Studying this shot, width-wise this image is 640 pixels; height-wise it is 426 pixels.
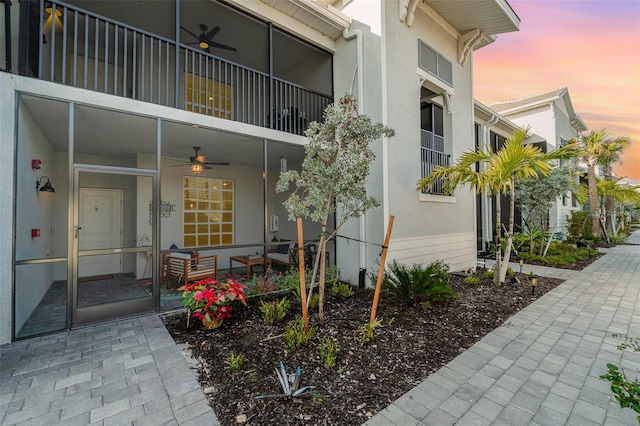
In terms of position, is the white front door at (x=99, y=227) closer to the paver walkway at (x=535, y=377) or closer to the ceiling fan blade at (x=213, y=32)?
the ceiling fan blade at (x=213, y=32)

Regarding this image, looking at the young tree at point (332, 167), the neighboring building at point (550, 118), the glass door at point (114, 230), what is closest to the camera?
the young tree at point (332, 167)

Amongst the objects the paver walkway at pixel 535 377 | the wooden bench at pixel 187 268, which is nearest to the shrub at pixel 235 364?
the paver walkway at pixel 535 377

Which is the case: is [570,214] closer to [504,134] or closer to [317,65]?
[504,134]

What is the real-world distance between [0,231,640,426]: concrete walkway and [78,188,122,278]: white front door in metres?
3.58

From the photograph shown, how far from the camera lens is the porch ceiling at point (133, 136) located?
13.3 feet

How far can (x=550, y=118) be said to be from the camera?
1437 cm

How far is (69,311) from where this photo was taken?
3559mm

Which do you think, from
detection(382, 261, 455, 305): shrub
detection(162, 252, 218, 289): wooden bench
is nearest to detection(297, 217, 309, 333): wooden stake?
detection(382, 261, 455, 305): shrub

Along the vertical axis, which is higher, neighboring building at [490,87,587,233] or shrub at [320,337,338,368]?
A: neighboring building at [490,87,587,233]

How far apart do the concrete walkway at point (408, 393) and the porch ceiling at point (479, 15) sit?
6821 mm

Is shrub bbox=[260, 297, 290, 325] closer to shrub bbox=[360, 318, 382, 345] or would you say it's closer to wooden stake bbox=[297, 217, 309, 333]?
wooden stake bbox=[297, 217, 309, 333]

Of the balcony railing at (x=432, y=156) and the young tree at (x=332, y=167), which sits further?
the balcony railing at (x=432, y=156)

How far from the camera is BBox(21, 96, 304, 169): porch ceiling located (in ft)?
13.3

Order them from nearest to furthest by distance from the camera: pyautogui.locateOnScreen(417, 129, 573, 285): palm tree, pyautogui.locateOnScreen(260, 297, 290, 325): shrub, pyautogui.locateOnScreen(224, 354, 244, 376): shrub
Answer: pyautogui.locateOnScreen(224, 354, 244, 376): shrub, pyautogui.locateOnScreen(260, 297, 290, 325): shrub, pyautogui.locateOnScreen(417, 129, 573, 285): palm tree
